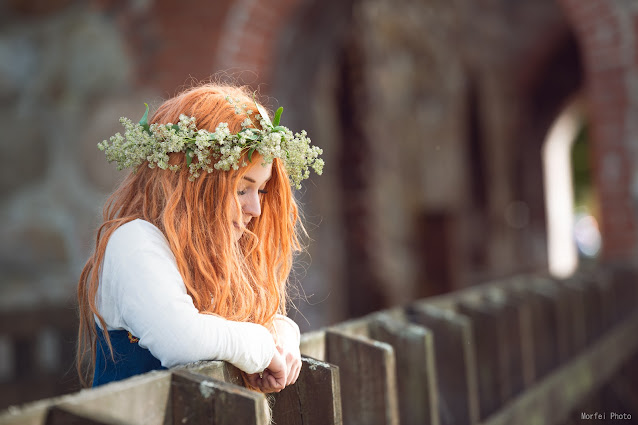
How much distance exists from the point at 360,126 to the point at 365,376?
15.5ft

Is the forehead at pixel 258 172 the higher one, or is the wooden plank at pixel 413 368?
the forehead at pixel 258 172

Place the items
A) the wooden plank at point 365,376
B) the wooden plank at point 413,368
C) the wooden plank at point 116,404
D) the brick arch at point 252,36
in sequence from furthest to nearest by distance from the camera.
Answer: the brick arch at point 252,36
the wooden plank at point 413,368
the wooden plank at point 365,376
the wooden plank at point 116,404

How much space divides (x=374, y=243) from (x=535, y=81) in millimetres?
3855

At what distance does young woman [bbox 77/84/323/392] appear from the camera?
1.15 metres

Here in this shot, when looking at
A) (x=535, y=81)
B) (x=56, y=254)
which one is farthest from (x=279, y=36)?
(x=535, y=81)

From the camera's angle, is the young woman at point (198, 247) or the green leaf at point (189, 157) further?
the green leaf at point (189, 157)

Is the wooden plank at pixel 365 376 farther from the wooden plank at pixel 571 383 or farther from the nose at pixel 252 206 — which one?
the wooden plank at pixel 571 383

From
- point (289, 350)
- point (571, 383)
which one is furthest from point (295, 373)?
point (571, 383)

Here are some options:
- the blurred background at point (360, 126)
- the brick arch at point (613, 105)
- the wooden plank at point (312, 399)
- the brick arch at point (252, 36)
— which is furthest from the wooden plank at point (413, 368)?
the brick arch at point (613, 105)

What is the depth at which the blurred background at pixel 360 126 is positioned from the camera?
3.77 metres

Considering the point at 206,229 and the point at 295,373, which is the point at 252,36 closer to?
the point at 206,229

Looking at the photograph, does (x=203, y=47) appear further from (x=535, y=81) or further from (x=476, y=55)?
(x=535, y=81)

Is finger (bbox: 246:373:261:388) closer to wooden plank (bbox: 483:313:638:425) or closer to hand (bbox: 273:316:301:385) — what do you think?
hand (bbox: 273:316:301:385)

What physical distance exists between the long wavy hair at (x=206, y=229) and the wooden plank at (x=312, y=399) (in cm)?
12
